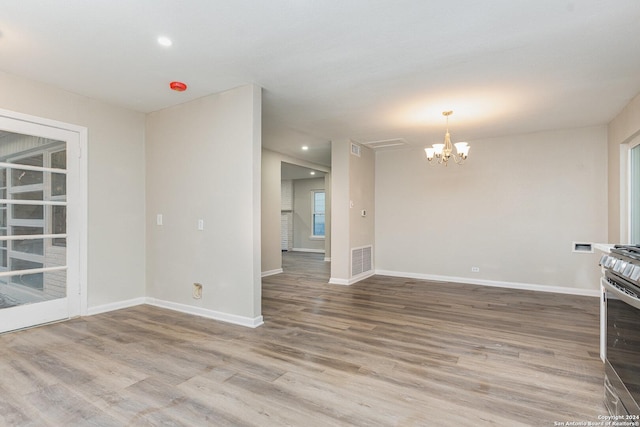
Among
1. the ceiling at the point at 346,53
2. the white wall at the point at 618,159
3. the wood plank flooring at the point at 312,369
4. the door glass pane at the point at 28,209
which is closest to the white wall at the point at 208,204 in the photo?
the ceiling at the point at 346,53

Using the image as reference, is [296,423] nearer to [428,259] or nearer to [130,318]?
[130,318]

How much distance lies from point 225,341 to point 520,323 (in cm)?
317

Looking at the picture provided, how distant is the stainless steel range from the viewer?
155 centimetres

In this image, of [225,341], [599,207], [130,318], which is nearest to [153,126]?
[130,318]

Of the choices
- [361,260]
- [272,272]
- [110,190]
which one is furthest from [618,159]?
[110,190]

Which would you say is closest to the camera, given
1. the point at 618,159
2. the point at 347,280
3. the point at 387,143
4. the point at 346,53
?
the point at 346,53

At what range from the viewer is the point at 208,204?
3785 mm

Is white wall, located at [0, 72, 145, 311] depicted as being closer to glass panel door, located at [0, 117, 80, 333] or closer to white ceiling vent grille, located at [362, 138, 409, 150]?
glass panel door, located at [0, 117, 80, 333]

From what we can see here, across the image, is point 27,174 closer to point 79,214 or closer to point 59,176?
point 59,176

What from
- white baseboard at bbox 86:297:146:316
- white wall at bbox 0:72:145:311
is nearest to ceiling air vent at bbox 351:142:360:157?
white wall at bbox 0:72:145:311

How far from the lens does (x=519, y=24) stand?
2.36m

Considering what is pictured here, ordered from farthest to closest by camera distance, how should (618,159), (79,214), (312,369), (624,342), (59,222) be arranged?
(618,159), (79,214), (59,222), (312,369), (624,342)

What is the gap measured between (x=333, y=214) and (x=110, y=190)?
133 inches

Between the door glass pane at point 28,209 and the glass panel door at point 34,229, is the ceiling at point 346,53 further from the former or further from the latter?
the door glass pane at point 28,209
